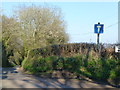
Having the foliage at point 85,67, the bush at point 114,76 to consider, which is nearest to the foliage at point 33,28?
the foliage at point 85,67

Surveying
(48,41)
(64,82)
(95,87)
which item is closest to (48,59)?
(64,82)

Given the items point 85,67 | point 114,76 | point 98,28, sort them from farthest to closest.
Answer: point 98,28 → point 85,67 → point 114,76

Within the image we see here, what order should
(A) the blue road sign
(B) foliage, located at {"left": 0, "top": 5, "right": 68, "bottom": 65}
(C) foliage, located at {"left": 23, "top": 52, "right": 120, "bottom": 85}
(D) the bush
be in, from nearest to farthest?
(D) the bush → (C) foliage, located at {"left": 23, "top": 52, "right": 120, "bottom": 85} → (A) the blue road sign → (B) foliage, located at {"left": 0, "top": 5, "right": 68, "bottom": 65}

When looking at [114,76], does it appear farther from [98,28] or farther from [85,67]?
[98,28]

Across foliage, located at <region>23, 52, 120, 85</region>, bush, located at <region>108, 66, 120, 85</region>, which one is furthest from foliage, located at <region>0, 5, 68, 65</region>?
bush, located at <region>108, 66, 120, 85</region>

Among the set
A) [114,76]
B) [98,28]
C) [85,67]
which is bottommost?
[114,76]

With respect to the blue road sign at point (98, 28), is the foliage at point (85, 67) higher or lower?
lower

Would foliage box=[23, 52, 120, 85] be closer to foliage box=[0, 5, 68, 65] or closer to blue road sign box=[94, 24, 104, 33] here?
blue road sign box=[94, 24, 104, 33]

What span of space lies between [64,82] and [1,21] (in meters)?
19.7

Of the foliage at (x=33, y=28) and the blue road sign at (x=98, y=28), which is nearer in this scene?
the blue road sign at (x=98, y=28)

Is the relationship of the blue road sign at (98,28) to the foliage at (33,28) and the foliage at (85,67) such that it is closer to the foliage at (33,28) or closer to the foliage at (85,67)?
the foliage at (85,67)

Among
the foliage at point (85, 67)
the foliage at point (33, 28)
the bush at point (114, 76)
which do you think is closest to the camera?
the bush at point (114, 76)

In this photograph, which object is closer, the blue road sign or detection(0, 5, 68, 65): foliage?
the blue road sign

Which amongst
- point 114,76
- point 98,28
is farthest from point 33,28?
point 114,76
